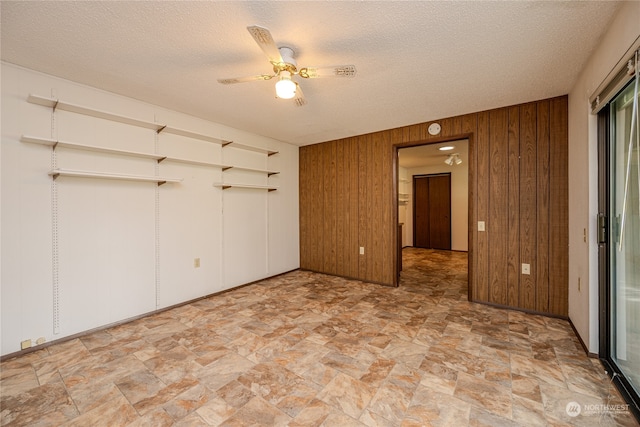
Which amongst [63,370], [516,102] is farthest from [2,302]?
[516,102]

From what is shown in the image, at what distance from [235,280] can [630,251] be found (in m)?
4.13

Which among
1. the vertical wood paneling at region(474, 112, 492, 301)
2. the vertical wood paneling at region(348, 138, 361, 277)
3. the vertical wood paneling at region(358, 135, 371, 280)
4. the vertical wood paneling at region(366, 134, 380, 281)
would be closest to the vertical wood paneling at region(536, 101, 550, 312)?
the vertical wood paneling at region(474, 112, 492, 301)

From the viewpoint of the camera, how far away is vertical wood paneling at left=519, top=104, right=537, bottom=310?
300 centimetres

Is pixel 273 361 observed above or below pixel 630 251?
below

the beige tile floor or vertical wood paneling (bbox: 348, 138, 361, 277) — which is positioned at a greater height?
vertical wood paneling (bbox: 348, 138, 361, 277)

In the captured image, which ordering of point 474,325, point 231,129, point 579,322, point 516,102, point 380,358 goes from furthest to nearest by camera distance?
point 231,129 < point 516,102 < point 474,325 < point 579,322 < point 380,358

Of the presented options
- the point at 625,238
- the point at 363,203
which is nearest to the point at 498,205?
the point at 625,238

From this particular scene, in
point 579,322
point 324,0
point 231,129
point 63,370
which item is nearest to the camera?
point 324,0

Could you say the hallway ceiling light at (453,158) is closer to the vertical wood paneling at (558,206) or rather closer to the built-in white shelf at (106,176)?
the vertical wood paneling at (558,206)

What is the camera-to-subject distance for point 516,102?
3008 millimetres

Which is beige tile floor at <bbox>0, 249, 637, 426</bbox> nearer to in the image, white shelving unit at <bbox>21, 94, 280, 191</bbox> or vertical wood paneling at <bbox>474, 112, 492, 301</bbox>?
vertical wood paneling at <bbox>474, 112, 492, 301</bbox>

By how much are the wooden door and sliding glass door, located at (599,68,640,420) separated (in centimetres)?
559

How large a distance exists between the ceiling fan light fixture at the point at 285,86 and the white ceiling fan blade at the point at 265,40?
14 centimetres

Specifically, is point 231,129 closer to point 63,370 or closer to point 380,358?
point 63,370
